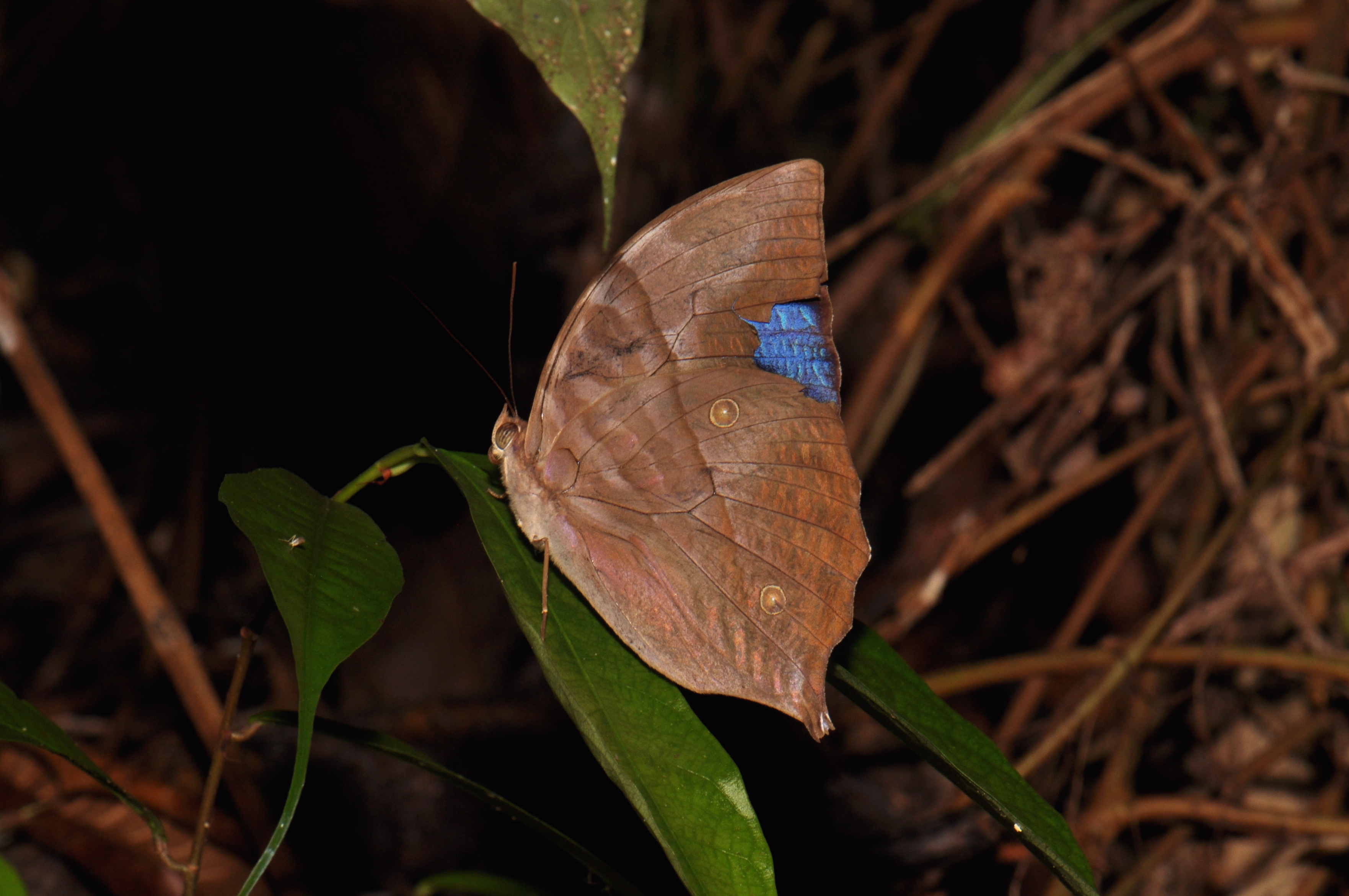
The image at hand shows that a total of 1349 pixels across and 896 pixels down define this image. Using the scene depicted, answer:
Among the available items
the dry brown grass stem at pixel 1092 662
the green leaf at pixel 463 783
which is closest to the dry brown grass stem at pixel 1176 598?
the dry brown grass stem at pixel 1092 662

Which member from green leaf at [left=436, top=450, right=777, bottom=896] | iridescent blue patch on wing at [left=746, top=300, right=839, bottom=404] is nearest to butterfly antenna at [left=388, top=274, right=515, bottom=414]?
green leaf at [left=436, top=450, right=777, bottom=896]

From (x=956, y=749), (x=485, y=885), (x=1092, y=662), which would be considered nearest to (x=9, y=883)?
(x=485, y=885)

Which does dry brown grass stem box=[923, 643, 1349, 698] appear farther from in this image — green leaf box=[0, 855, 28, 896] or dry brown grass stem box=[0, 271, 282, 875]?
green leaf box=[0, 855, 28, 896]

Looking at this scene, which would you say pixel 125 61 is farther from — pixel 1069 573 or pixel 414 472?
pixel 1069 573

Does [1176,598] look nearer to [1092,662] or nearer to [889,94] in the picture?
[1092,662]

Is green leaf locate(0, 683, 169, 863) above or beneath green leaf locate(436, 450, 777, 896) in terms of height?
beneath

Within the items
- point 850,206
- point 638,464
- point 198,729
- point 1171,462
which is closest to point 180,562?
point 198,729
